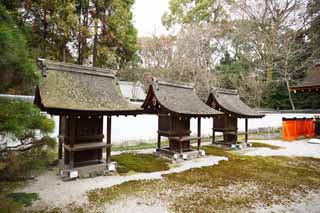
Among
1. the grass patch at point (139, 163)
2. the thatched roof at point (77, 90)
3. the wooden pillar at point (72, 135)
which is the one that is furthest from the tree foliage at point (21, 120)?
the grass patch at point (139, 163)

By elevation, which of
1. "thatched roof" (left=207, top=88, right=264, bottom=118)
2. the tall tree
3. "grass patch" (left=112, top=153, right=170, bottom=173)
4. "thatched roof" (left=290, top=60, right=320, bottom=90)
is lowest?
"grass patch" (left=112, top=153, right=170, bottom=173)

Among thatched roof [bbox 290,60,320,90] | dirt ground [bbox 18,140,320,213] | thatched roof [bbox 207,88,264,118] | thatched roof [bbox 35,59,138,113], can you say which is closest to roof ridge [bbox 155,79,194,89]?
thatched roof [bbox 207,88,264,118]

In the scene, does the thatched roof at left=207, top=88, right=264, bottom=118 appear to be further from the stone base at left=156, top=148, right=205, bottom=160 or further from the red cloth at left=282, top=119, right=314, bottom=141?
the red cloth at left=282, top=119, right=314, bottom=141

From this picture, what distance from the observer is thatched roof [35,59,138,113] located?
A: 4.77 metres

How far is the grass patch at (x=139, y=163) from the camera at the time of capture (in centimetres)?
620

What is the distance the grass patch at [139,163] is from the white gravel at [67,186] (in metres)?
0.40

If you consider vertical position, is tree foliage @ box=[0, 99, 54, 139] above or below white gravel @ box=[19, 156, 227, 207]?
above

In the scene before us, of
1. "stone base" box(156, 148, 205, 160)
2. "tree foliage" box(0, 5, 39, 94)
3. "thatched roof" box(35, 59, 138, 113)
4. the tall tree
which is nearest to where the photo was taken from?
"tree foliage" box(0, 5, 39, 94)

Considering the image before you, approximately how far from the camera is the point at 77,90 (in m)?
5.37

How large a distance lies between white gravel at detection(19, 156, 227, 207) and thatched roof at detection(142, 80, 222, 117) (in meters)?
1.86

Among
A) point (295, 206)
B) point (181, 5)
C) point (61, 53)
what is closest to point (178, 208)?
point (295, 206)

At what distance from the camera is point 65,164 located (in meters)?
5.74

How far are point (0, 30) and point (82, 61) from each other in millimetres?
11593

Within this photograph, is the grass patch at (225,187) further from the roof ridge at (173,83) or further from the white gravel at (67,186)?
the roof ridge at (173,83)
